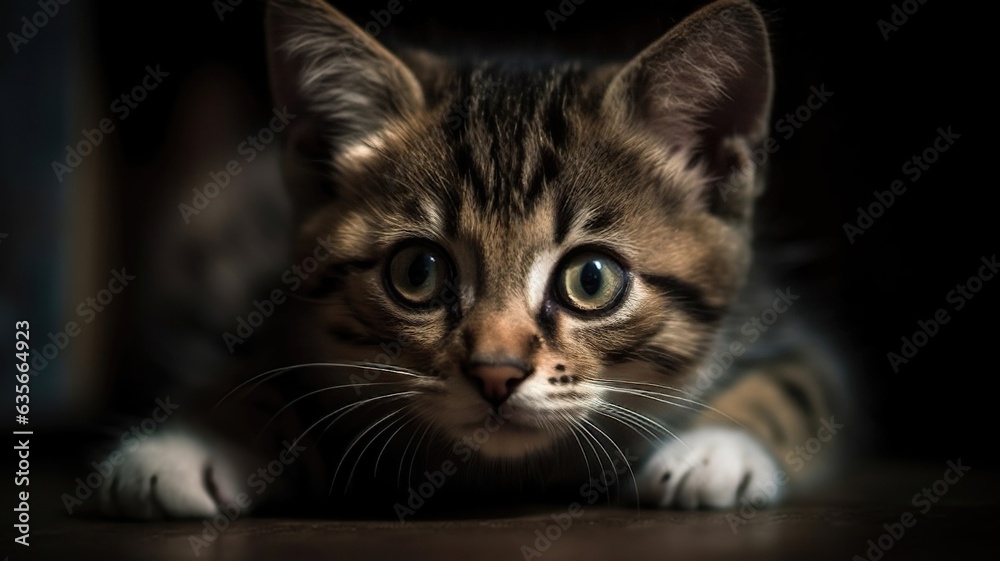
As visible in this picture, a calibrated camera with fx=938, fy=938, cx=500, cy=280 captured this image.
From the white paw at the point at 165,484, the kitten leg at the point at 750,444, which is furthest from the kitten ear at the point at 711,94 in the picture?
the white paw at the point at 165,484

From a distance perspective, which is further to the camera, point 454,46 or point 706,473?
point 454,46

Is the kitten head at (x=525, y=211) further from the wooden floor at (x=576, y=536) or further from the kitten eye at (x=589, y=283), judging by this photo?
the wooden floor at (x=576, y=536)

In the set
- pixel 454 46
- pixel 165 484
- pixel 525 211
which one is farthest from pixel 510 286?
pixel 454 46

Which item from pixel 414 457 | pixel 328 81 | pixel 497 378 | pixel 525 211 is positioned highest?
pixel 328 81

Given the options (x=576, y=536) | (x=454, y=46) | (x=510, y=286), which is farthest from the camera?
(x=454, y=46)

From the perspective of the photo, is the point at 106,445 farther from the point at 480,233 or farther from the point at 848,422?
the point at 848,422

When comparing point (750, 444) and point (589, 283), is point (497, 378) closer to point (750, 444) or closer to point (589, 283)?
point (589, 283)

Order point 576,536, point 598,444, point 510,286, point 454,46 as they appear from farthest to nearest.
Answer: point 454,46 < point 598,444 < point 510,286 < point 576,536
